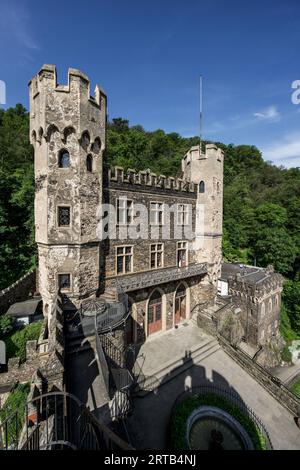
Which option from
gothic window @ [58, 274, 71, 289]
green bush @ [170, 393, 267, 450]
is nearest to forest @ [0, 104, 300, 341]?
gothic window @ [58, 274, 71, 289]

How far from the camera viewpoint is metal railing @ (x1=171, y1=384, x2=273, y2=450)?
10.9 m

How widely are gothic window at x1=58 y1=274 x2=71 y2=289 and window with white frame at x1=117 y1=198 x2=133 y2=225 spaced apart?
4958mm

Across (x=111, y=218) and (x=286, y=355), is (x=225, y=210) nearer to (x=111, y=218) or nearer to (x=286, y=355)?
(x=286, y=355)

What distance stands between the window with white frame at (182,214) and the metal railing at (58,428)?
573 inches

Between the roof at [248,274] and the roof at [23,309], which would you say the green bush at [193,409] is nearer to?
the roof at [23,309]

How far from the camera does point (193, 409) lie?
10.8 meters

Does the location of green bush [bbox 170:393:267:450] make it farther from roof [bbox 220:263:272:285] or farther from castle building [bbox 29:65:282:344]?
roof [bbox 220:263:272:285]

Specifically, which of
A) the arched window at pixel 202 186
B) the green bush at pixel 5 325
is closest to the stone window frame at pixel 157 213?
the arched window at pixel 202 186

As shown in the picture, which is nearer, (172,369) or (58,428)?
(58,428)

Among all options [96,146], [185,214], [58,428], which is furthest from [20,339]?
[185,214]

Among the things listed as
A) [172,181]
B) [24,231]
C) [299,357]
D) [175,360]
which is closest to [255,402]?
[175,360]

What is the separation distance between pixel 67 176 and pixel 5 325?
38.4 ft

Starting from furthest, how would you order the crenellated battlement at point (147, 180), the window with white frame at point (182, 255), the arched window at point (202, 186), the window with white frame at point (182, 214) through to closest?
the arched window at point (202, 186)
the window with white frame at point (182, 255)
the window with white frame at point (182, 214)
the crenellated battlement at point (147, 180)

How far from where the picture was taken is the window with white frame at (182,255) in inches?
766
